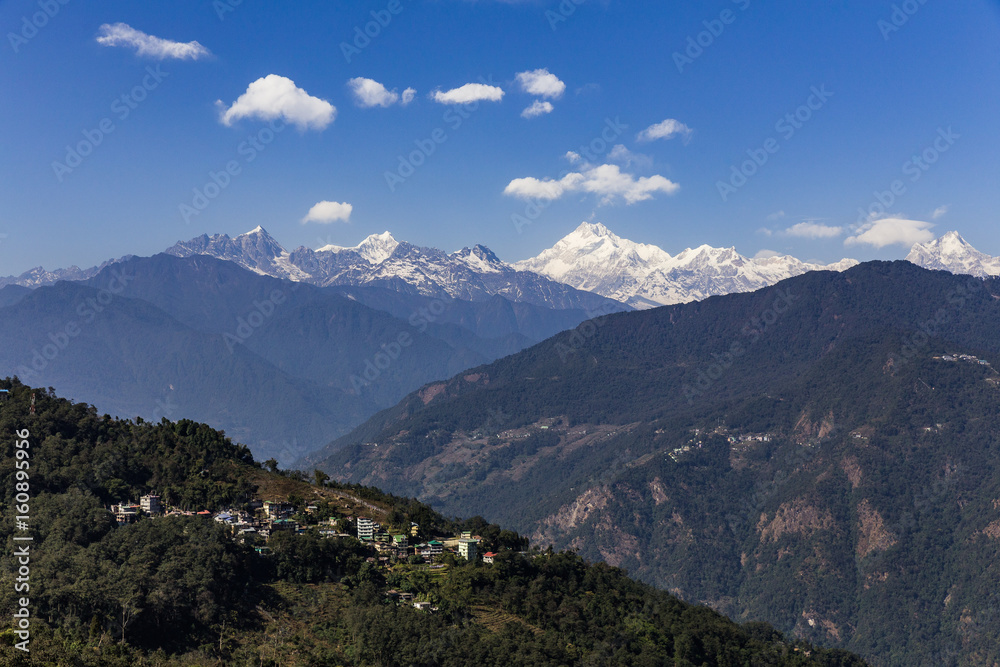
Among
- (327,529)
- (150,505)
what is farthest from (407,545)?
(150,505)

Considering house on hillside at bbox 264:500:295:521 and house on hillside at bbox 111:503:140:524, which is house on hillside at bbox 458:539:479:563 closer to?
house on hillside at bbox 264:500:295:521

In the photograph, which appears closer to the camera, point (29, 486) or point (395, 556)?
point (29, 486)

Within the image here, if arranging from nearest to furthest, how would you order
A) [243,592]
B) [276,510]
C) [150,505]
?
[243,592] → [150,505] → [276,510]

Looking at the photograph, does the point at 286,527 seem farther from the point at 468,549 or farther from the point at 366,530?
the point at 468,549

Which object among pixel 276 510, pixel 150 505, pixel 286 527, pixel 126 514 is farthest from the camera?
pixel 276 510

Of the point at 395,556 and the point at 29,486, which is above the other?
the point at 29,486

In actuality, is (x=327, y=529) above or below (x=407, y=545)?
above

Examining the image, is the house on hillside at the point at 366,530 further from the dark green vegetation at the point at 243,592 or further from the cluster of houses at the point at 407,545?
the dark green vegetation at the point at 243,592

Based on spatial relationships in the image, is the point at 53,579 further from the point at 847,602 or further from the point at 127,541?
the point at 847,602

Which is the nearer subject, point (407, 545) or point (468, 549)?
point (407, 545)

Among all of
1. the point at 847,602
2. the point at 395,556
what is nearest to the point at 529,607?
the point at 395,556
